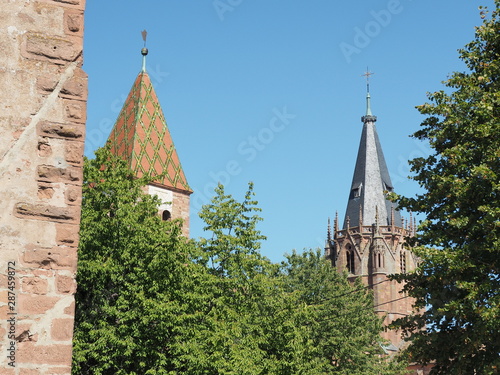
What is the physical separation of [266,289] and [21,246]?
20178 mm

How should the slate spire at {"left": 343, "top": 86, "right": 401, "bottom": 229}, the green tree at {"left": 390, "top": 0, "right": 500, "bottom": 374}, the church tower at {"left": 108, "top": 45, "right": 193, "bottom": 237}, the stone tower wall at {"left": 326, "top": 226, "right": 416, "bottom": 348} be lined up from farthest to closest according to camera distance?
the slate spire at {"left": 343, "top": 86, "right": 401, "bottom": 229} → the stone tower wall at {"left": 326, "top": 226, "right": 416, "bottom": 348} → the church tower at {"left": 108, "top": 45, "right": 193, "bottom": 237} → the green tree at {"left": 390, "top": 0, "right": 500, "bottom": 374}

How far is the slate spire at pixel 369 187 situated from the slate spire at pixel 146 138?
5076 cm

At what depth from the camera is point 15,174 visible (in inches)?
235

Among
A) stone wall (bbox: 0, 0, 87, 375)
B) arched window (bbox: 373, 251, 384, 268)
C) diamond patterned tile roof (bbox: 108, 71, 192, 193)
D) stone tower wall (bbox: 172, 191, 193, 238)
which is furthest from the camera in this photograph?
arched window (bbox: 373, 251, 384, 268)

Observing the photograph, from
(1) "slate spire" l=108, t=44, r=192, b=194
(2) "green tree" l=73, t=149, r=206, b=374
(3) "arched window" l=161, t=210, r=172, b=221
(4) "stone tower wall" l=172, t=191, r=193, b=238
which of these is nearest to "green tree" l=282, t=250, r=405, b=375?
(4) "stone tower wall" l=172, t=191, r=193, b=238

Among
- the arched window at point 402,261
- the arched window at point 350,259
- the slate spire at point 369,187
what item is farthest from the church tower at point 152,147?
the arched window at point 402,261

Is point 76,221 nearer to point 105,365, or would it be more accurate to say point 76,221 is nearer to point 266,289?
point 105,365

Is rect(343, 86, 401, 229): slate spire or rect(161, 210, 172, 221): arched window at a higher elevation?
rect(343, 86, 401, 229): slate spire

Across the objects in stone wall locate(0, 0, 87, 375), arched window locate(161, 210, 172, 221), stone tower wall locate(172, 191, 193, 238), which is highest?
stone tower wall locate(172, 191, 193, 238)

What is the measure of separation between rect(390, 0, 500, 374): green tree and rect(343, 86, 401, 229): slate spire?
71.0 m

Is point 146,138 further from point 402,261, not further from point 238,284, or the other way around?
point 402,261

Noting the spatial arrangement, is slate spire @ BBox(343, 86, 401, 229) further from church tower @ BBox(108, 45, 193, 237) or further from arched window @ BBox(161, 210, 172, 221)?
arched window @ BBox(161, 210, 172, 221)

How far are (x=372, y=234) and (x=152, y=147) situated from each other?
53054mm

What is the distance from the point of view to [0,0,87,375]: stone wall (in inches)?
226
